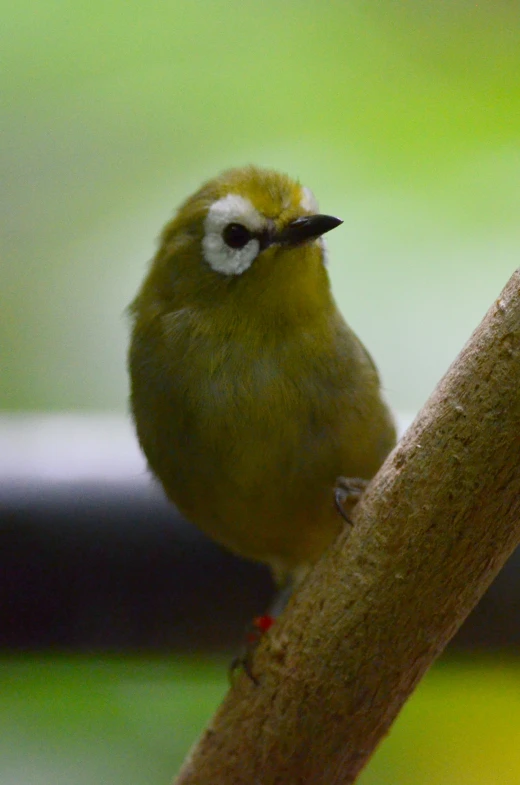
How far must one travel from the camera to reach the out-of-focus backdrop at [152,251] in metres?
2.01

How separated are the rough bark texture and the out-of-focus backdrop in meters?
0.52

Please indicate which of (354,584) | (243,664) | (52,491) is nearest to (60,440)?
(52,491)

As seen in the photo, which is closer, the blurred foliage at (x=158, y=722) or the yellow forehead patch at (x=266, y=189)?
the yellow forehead patch at (x=266, y=189)

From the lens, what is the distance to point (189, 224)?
176 centimetres

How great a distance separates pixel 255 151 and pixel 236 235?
1241 mm

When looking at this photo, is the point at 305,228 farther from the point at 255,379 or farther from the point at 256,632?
the point at 256,632

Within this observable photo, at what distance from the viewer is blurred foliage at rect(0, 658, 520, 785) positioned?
207cm

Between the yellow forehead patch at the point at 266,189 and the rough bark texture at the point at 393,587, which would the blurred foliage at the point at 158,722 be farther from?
the yellow forehead patch at the point at 266,189

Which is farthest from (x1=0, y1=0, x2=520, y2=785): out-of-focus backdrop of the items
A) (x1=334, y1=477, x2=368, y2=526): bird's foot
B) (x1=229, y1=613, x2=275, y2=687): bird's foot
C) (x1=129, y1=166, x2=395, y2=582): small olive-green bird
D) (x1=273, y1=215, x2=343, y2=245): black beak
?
(x1=273, y1=215, x2=343, y2=245): black beak

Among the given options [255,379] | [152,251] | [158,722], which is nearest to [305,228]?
[255,379]

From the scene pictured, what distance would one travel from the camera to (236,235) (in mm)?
1615

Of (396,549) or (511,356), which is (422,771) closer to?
(396,549)

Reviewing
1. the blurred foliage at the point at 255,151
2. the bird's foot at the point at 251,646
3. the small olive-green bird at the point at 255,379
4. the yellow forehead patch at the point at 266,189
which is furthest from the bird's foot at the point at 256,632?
the blurred foliage at the point at 255,151

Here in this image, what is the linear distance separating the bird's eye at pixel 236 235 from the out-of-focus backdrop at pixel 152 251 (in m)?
0.65
